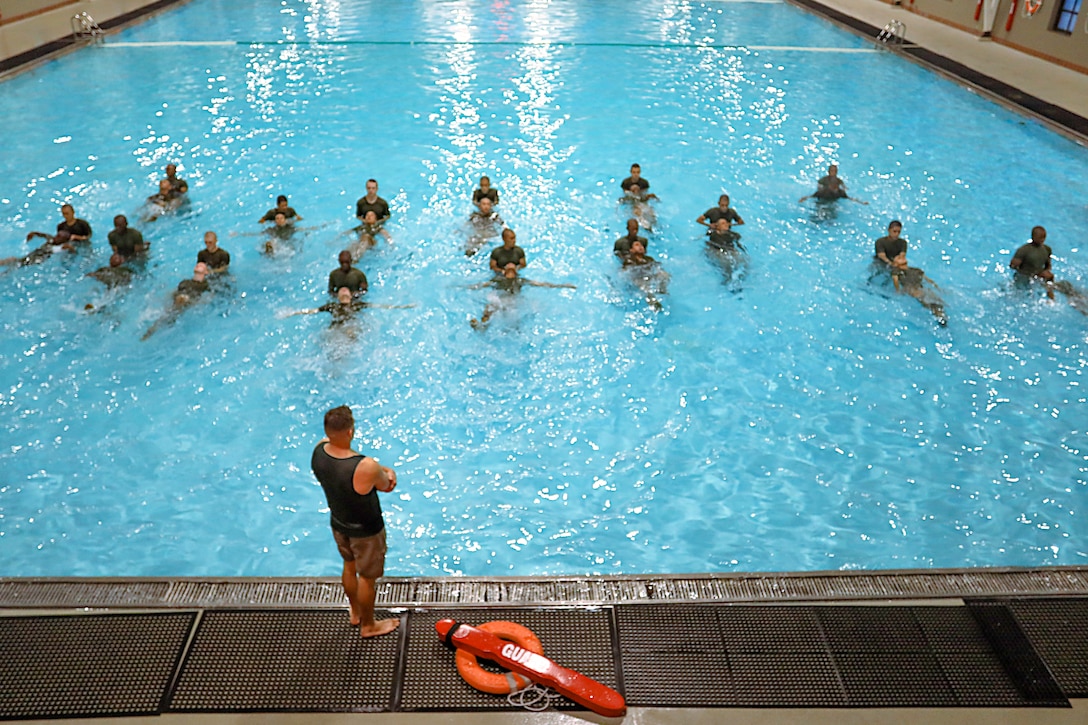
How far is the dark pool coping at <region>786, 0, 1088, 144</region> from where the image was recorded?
16.0m

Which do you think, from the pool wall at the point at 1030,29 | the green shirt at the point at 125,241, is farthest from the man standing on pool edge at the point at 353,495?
the pool wall at the point at 1030,29

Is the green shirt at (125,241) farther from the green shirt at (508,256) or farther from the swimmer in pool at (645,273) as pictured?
the swimmer in pool at (645,273)

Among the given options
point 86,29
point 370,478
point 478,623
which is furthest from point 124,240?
point 86,29

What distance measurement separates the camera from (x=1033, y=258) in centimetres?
1057

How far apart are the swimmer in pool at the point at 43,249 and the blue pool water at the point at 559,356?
221 mm

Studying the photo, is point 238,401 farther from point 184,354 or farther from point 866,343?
point 866,343

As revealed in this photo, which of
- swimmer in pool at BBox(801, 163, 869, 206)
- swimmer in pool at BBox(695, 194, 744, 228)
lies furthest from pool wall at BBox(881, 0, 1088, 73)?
swimmer in pool at BBox(695, 194, 744, 228)

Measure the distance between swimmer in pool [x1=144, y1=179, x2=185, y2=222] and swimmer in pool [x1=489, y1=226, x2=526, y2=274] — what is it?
5.94 metres

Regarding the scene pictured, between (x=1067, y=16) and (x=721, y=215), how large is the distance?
48.7 ft

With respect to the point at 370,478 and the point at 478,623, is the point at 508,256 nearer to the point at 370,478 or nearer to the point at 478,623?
the point at 478,623

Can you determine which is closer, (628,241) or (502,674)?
(502,674)

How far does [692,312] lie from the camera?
411 inches

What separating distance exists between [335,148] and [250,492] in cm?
980

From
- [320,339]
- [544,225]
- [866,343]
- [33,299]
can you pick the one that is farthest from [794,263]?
[33,299]
